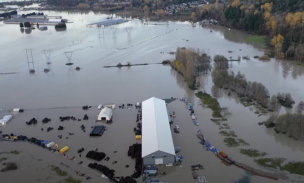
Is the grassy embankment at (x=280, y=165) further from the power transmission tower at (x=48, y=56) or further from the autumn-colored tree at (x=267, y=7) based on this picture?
the autumn-colored tree at (x=267, y=7)

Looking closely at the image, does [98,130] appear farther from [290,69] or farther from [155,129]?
[290,69]

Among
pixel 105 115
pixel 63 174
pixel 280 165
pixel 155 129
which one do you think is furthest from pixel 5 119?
pixel 280 165

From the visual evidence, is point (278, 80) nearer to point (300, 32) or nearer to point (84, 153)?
point (300, 32)

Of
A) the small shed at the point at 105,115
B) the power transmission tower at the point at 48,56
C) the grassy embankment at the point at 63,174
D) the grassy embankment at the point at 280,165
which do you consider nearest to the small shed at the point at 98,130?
the small shed at the point at 105,115

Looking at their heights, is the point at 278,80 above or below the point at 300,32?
below

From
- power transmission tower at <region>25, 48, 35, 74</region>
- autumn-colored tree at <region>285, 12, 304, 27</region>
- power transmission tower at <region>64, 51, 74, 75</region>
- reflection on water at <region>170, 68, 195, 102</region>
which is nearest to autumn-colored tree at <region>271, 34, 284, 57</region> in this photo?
autumn-colored tree at <region>285, 12, 304, 27</region>

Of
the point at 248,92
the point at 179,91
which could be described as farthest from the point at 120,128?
the point at 248,92
